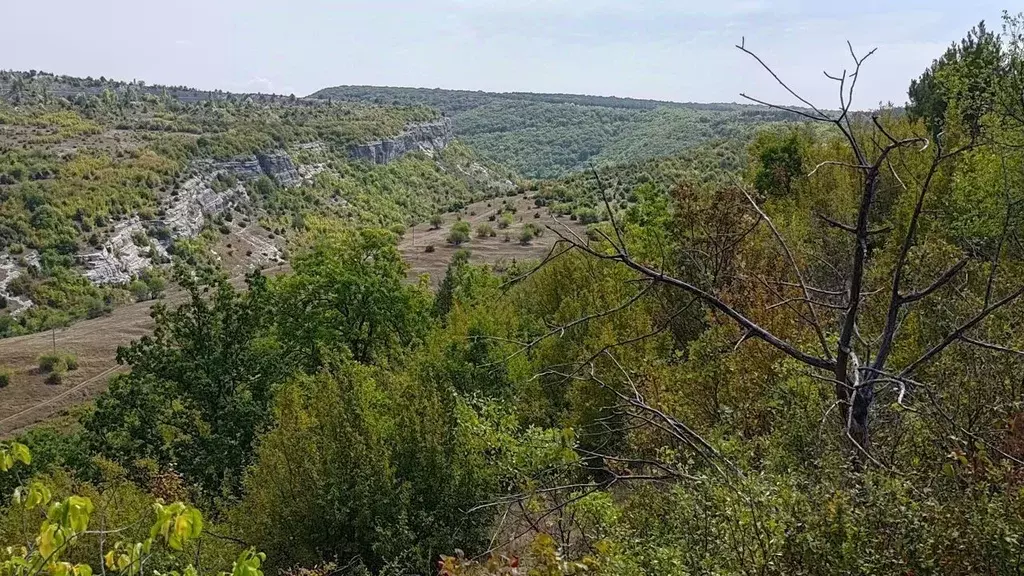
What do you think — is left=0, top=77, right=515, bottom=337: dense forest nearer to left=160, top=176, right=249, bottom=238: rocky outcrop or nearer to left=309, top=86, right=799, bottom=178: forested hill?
left=160, top=176, right=249, bottom=238: rocky outcrop

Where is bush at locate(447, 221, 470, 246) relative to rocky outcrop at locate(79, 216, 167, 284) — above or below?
above

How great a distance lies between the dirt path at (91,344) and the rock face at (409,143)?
54.7m

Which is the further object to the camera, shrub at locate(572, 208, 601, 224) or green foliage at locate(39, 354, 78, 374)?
shrub at locate(572, 208, 601, 224)

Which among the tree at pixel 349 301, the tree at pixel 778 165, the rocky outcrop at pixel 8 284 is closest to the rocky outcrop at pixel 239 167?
the rocky outcrop at pixel 8 284

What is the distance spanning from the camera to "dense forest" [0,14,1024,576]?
3.48 m

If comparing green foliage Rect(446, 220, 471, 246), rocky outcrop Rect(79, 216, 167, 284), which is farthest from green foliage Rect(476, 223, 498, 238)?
rocky outcrop Rect(79, 216, 167, 284)

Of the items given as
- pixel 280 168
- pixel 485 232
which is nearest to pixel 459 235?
pixel 485 232

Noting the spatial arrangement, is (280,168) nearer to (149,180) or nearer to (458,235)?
(149,180)

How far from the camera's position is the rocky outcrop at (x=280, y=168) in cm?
9406

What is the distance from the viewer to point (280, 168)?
313 ft

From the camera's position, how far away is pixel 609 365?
1246 cm

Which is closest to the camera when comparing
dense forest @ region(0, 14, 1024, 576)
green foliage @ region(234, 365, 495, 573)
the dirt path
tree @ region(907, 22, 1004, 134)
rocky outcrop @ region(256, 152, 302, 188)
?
dense forest @ region(0, 14, 1024, 576)

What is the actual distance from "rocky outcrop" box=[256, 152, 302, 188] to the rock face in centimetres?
1687

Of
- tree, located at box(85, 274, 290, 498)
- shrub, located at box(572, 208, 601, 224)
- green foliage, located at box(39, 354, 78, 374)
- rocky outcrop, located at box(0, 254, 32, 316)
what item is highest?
shrub, located at box(572, 208, 601, 224)
